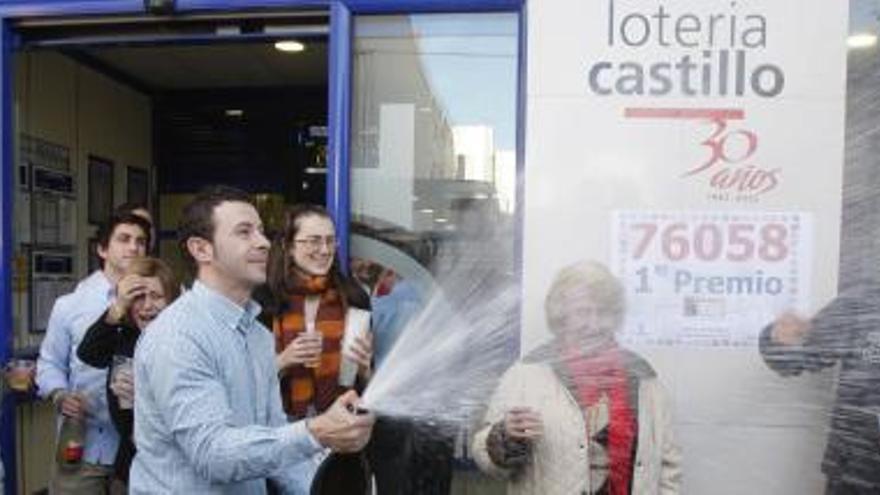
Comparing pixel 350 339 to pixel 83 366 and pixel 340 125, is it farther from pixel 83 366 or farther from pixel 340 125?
pixel 83 366

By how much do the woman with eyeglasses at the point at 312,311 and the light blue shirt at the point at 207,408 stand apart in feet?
2.35

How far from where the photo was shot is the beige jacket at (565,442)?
300cm

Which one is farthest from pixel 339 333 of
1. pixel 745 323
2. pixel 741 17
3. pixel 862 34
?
pixel 862 34

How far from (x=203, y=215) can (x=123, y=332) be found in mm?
1221

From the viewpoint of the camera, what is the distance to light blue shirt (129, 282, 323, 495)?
91.0 inches

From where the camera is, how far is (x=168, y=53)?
6191mm

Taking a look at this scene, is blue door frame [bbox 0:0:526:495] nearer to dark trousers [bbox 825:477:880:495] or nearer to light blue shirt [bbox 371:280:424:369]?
light blue shirt [bbox 371:280:424:369]

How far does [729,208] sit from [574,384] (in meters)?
0.74

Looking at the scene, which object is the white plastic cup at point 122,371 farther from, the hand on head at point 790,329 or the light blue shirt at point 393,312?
the hand on head at point 790,329

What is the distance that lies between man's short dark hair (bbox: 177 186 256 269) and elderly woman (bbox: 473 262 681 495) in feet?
3.15

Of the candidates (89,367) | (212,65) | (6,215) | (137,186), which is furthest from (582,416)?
(137,186)

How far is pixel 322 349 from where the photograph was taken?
11.2 feet

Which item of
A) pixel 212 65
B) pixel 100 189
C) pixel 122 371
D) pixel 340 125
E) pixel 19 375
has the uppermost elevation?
pixel 212 65

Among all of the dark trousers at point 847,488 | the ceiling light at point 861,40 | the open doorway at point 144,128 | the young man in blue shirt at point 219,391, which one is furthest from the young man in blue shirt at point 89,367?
the ceiling light at point 861,40
